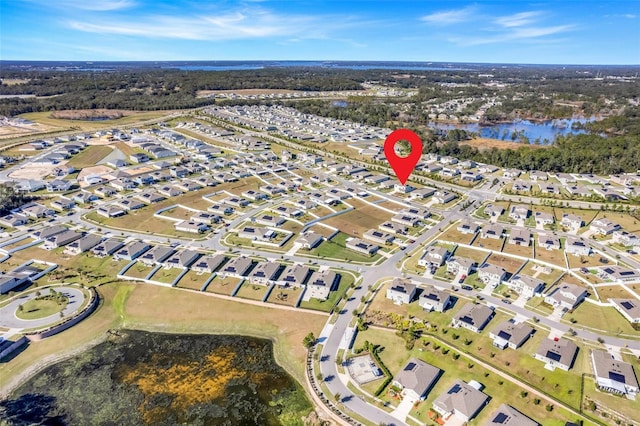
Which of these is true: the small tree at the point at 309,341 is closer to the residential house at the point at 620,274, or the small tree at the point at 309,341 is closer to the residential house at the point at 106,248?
the residential house at the point at 106,248

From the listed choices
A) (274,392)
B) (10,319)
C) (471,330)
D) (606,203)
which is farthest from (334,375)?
(606,203)

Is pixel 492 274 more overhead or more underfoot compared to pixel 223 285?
more overhead

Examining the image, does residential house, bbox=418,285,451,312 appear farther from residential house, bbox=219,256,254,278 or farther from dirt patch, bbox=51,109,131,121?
dirt patch, bbox=51,109,131,121

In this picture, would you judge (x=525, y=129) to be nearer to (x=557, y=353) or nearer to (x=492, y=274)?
(x=492, y=274)

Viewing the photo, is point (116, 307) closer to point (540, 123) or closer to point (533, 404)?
point (533, 404)

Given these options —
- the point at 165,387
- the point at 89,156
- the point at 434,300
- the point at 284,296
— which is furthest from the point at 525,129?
the point at 165,387

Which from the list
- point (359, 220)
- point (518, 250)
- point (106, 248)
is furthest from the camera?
point (359, 220)

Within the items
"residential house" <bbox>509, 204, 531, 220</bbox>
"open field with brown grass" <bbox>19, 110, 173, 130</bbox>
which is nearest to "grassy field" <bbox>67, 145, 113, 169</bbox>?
"open field with brown grass" <bbox>19, 110, 173, 130</bbox>

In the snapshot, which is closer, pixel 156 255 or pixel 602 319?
pixel 602 319
